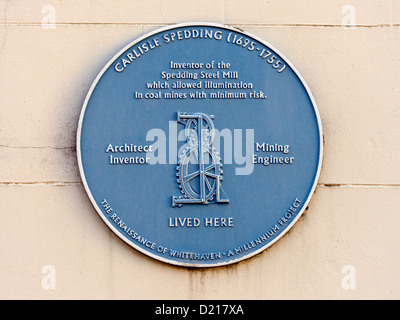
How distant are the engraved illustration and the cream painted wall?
0.51 metres

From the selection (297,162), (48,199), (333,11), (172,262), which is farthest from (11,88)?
(333,11)

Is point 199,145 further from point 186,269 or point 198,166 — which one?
point 186,269

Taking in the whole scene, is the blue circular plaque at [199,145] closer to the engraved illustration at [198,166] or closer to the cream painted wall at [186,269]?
the engraved illustration at [198,166]

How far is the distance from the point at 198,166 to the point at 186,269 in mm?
734

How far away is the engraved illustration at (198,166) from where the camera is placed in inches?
168

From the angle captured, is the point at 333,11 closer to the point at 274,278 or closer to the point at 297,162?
the point at 297,162

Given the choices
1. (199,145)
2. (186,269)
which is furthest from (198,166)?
(186,269)

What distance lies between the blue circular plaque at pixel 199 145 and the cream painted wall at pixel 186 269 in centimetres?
13

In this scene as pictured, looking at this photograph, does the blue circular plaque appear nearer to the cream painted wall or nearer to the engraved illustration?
the engraved illustration

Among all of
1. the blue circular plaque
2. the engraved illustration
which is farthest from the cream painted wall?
the engraved illustration

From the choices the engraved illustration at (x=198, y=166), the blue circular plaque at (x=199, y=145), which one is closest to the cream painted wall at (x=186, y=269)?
the blue circular plaque at (x=199, y=145)

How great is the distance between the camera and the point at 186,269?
428 cm
